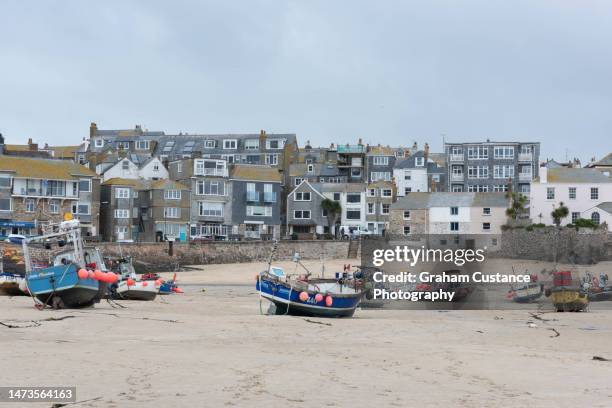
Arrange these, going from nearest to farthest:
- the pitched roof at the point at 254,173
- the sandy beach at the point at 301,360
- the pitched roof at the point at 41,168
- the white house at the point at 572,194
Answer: the sandy beach at the point at 301,360 → the pitched roof at the point at 41,168 → the white house at the point at 572,194 → the pitched roof at the point at 254,173

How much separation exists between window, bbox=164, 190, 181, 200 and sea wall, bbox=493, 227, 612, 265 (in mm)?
29892

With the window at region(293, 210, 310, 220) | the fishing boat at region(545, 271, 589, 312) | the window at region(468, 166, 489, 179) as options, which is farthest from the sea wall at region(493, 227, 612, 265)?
the fishing boat at region(545, 271, 589, 312)

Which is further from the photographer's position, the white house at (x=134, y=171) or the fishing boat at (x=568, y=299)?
the white house at (x=134, y=171)

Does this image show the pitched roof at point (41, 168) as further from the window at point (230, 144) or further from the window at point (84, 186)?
the window at point (230, 144)

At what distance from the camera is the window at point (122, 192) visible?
89.6m

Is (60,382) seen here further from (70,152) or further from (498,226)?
(70,152)

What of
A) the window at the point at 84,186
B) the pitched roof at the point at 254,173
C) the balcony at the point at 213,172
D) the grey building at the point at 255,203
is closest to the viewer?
the window at the point at 84,186

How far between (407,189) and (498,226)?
19942 mm

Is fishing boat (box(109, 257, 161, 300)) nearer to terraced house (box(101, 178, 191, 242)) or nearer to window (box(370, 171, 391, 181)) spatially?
terraced house (box(101, 178, 191, 242))

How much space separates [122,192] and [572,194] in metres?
39.9

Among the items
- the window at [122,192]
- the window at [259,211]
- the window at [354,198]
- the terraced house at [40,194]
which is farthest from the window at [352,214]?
the terraced house at [40,194]

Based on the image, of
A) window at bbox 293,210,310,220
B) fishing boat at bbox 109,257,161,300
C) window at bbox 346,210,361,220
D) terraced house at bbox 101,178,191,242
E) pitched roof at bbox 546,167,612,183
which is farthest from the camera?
window at bbox 346,210,361,220

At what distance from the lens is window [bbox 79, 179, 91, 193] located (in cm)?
8701

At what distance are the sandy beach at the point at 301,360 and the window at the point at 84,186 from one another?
2142 inches
